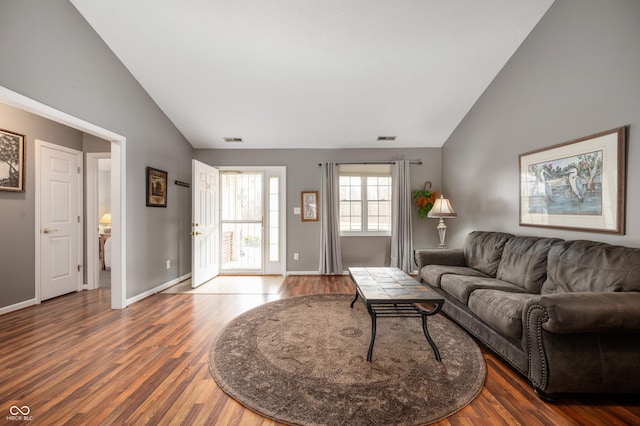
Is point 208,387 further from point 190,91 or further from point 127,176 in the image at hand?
point 190,91

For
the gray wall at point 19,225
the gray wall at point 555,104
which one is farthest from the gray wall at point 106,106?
the gray wall at point 555,104

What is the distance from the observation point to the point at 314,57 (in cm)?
308

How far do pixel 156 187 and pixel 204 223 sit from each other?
0.88m

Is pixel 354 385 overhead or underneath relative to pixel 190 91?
underneath

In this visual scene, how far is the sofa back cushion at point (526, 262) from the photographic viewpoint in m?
2.49

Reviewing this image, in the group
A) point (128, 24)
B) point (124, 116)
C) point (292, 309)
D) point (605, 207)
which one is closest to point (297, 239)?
point (292, 309)

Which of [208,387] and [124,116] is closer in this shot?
[208,387]

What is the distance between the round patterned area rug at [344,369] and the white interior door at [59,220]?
2.74 m

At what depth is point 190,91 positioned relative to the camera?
3.61 meters

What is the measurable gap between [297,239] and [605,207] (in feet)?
13.0

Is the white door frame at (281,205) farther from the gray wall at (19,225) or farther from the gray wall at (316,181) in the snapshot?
the gray wall at (19,225)

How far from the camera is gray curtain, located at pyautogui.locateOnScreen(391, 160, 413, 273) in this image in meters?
4.80

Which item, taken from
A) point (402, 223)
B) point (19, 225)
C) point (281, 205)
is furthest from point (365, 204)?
point (19, 225)

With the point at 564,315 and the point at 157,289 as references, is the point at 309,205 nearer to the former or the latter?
the point at 157,289
